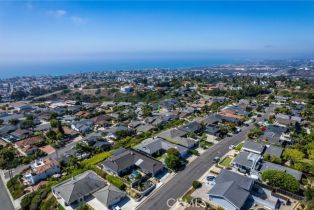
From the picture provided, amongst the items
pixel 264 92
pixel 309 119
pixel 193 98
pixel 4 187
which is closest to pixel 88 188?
pixel 4 187

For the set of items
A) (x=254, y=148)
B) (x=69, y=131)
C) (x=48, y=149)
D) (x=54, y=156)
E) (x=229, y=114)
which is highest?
(x=254, y=148)

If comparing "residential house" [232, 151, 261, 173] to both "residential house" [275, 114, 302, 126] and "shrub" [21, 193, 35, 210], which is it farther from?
"shrub" [21, 193, 35, 210]

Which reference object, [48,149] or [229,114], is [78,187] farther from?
[229,114]

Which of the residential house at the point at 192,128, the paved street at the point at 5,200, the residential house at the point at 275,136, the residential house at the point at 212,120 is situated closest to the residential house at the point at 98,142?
the paved street at the point at 5,200

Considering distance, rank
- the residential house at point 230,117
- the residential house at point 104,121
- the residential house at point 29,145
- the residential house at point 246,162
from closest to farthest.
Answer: the residential house at point 246,162
the residential house at point 29,145
the residential house at point 230,117
the residential house at point 104,121

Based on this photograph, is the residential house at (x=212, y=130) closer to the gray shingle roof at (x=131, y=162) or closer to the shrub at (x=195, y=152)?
the shrub at (x=195, y=152)

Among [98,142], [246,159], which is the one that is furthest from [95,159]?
[246,159]
